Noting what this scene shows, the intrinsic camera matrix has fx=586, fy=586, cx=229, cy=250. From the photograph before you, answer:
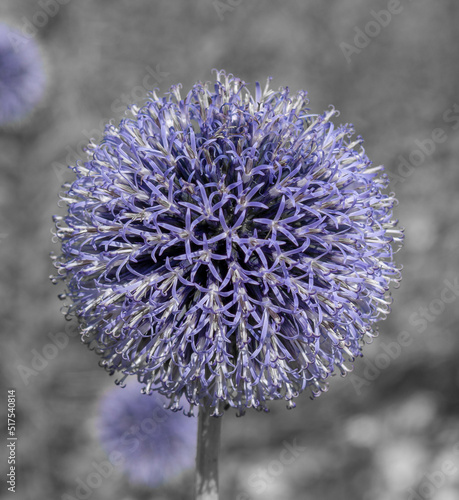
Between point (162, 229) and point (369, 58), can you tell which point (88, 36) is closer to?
point (369, 58)

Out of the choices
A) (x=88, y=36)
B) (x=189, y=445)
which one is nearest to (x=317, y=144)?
(x=189, y=445)

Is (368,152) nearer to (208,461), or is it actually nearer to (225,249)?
(225,249)

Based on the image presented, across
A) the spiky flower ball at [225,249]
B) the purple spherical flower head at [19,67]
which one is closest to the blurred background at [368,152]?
the purple spherical flower head at [19,67]

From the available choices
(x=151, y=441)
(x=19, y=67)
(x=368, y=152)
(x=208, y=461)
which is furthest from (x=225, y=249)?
(x=19, y=67)

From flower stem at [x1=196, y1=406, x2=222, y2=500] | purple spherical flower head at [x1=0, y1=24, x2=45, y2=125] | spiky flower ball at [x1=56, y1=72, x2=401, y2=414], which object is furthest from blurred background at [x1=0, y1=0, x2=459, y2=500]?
spiky flower ball at [x1=56, y1=72, x2=401, y2=414]

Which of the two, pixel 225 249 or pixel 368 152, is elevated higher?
pixel 368 152
